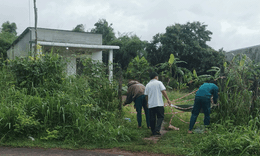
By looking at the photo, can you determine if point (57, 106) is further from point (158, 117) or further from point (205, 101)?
point (205, 101)

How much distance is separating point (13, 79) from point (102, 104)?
108 inches

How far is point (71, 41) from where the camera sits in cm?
1684

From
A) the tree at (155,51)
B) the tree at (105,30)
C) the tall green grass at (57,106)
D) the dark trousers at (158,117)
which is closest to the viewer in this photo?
the tall green grass at (57,106)

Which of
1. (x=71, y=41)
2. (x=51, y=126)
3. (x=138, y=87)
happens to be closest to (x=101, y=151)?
(x=51, y=126)

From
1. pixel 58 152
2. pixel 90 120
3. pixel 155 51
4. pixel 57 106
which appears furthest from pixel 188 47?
pixel 58 152

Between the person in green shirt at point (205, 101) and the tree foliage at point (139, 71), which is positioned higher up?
the tree foliage at point (139, 71)

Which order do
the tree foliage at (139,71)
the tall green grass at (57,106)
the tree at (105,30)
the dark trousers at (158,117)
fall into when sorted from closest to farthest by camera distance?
the tall green grass at (57,106)
the dark trousers at (158,117)
the tree foliage at (139,71)
the tree at (105,30)

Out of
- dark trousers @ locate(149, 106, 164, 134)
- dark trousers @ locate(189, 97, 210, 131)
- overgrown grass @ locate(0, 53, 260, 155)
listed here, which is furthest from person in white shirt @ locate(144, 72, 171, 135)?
dark trousers @ locate(189, 97, 210, 131)

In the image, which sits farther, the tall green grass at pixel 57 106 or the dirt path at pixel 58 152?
the tall green grass at pixel 57 106

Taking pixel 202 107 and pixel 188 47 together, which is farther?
pixel 188 47

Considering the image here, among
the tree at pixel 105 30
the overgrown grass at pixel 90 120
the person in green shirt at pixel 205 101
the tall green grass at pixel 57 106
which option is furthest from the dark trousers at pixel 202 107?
the tree at pixel 105 30

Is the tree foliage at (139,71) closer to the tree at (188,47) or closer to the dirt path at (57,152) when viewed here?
the tree at (188,47)

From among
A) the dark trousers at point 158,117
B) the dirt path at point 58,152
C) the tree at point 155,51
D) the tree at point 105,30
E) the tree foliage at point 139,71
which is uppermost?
the tree at point 105,30

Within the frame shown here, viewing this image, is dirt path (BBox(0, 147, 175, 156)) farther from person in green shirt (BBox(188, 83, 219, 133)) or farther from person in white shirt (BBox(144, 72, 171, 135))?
person in green shirt (BBox(188, 83, 219, 133))
